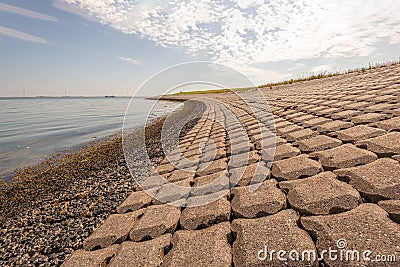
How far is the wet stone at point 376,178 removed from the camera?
1483mm

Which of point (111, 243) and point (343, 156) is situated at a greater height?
point (343, 156)

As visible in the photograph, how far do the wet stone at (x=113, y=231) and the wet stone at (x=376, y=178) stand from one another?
1907 mm

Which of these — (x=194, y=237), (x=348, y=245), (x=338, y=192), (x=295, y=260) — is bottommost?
(x=194, y=237)

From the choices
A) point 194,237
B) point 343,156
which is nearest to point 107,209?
point 194,237

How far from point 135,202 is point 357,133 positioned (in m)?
2.72

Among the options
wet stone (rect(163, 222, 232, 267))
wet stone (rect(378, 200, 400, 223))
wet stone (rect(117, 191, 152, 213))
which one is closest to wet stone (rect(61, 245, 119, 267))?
wet stone (rect(163, 222, 232, 267))

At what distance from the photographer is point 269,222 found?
5.16 feet

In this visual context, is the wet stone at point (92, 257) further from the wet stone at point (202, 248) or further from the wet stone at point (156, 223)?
the wet stone at point (202, 248)

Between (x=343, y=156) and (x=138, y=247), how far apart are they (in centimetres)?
201

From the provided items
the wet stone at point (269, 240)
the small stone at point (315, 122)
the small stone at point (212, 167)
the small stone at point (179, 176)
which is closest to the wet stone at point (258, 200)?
the wet stone at point (269, 240)

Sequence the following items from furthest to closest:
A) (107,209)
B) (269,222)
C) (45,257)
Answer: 1. (107,209)
2. (45,257)
3. (269,222)

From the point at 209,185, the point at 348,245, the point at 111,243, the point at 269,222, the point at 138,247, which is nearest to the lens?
the point at 348,245

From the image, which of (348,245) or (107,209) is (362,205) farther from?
(107,209)

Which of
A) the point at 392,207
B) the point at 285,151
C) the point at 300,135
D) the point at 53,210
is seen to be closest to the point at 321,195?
the point at 392,207
